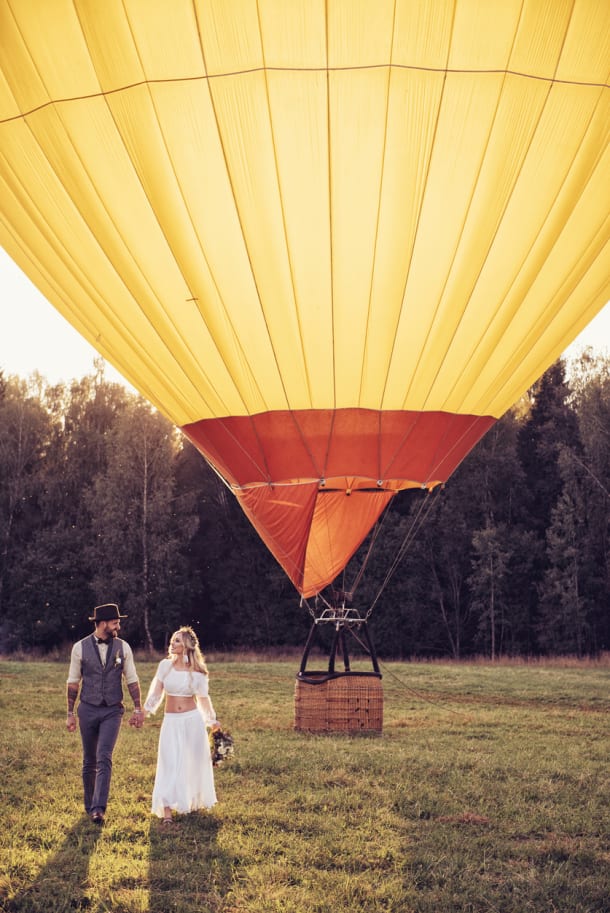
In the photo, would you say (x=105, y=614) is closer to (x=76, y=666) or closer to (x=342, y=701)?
(x=76, y=666)

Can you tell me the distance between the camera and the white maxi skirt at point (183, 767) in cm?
613

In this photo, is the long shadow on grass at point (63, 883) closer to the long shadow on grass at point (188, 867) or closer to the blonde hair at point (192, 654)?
the long shadow on grass at point (188, 867)

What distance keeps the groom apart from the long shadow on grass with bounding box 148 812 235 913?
0.51m

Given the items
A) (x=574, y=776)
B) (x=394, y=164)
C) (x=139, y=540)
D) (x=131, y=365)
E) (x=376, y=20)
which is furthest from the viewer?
(x=139, y=540)

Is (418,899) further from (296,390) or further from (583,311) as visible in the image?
(583,311)

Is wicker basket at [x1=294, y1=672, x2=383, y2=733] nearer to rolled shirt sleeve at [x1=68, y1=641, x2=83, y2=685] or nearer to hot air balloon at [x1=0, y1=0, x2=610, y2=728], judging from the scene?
hot air balloon at [x1=0, y1=0, x2=610, y2=728]

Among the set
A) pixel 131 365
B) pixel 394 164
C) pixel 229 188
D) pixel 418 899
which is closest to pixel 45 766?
pixel 131 365

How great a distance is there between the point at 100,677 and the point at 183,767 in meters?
0.84

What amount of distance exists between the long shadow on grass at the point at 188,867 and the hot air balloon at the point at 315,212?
230cm

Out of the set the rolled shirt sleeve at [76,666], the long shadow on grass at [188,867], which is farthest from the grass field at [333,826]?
the rolled shirt sleeve at [76,666]

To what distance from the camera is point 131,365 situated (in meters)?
6.87

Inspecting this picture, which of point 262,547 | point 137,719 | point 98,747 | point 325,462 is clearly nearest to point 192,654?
point 137,719

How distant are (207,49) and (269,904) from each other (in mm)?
4616

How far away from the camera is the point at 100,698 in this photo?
6129mm
